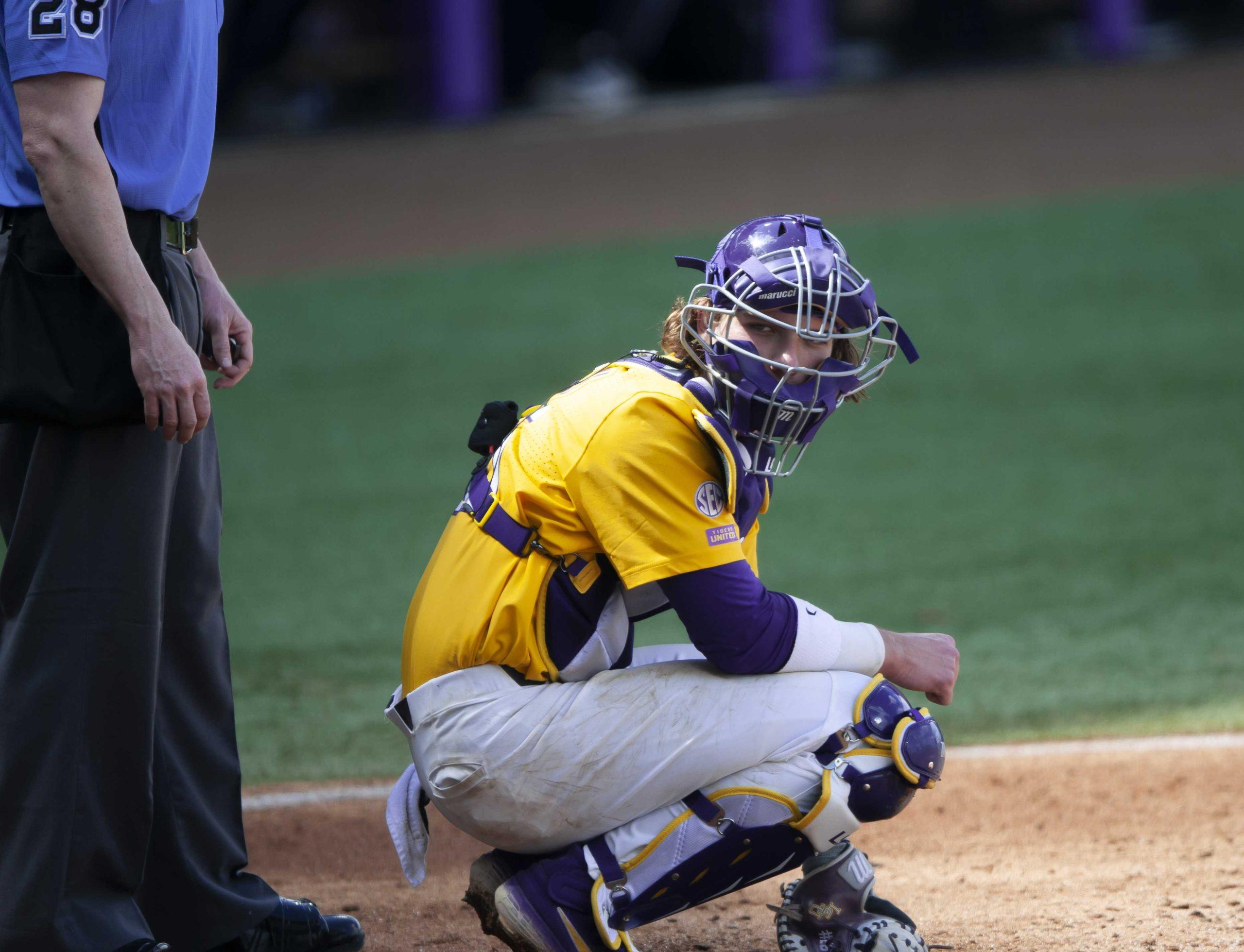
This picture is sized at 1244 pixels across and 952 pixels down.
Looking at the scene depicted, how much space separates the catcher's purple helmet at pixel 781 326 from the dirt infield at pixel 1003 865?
3.66 ft

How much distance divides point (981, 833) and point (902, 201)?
12199 mm

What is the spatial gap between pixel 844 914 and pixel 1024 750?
1.87m

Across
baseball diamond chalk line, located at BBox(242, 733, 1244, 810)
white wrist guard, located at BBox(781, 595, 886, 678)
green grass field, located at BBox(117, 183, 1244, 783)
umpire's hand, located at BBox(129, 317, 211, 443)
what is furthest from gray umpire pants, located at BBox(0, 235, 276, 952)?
green grass field, located at BBox(117, 183, 1244, 783)

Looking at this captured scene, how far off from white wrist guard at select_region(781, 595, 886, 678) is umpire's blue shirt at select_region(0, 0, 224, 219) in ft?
4.45

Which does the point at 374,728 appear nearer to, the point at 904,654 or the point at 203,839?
the point at 203,839

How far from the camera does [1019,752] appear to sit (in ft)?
14.8

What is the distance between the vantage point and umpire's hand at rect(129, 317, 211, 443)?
239cm

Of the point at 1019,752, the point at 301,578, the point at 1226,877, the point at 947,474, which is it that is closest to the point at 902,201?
the point at 947,474

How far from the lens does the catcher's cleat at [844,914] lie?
9.16 feet

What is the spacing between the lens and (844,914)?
2.83m

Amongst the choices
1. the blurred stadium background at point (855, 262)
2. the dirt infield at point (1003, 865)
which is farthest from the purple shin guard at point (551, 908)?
the blurred stadium background at point (855, 262)

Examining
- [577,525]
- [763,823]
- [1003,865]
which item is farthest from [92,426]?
[1003,865]

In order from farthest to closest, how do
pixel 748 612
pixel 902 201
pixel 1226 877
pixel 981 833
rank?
1. pixel 902 201
2. pixel 981 833
3. pixel 1226 877
4. pixel 748 612

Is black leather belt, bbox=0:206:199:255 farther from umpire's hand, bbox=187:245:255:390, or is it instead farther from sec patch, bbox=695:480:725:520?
sec patch, bbox=695:480:725:520
